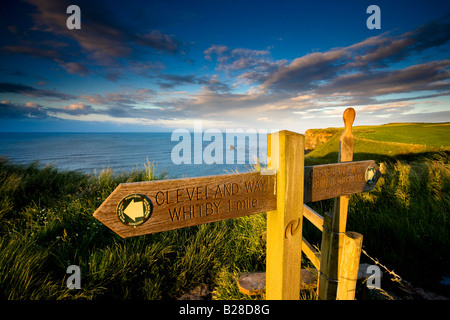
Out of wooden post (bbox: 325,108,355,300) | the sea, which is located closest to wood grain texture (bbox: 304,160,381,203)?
wooden post (bbox: 325,108,355,300)

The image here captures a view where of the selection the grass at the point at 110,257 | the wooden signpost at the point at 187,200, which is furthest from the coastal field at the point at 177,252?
the wooden signpost at the point at 187,200

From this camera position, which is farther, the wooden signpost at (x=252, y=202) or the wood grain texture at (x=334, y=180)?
the wood grain texture at (x=334, y=180)

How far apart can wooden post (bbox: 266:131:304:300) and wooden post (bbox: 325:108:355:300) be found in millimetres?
806

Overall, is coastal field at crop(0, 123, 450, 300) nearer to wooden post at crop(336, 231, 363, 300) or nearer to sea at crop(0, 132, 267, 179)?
wooden post at crop(336, 231, 363, 300)

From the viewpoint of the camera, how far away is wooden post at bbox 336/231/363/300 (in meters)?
1.62

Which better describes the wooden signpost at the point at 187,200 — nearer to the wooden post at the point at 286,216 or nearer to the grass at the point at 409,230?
the wooden post at the point at 286,216

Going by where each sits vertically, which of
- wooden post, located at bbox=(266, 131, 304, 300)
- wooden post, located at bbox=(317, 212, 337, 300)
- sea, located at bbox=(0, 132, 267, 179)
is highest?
wooden post, located at bbox=(266, 131, 304, 300)

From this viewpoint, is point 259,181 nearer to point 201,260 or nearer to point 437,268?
A: point 201,260

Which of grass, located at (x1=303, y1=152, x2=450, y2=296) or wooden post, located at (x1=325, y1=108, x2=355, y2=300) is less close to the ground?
wooden post, located at (x1=325, y1=108, x2=355, y2=300)

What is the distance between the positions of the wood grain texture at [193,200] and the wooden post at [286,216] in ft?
0.29

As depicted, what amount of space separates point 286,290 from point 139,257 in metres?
2.37

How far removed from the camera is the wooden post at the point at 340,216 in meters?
2.03

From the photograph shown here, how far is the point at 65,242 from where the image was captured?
3324 mm
